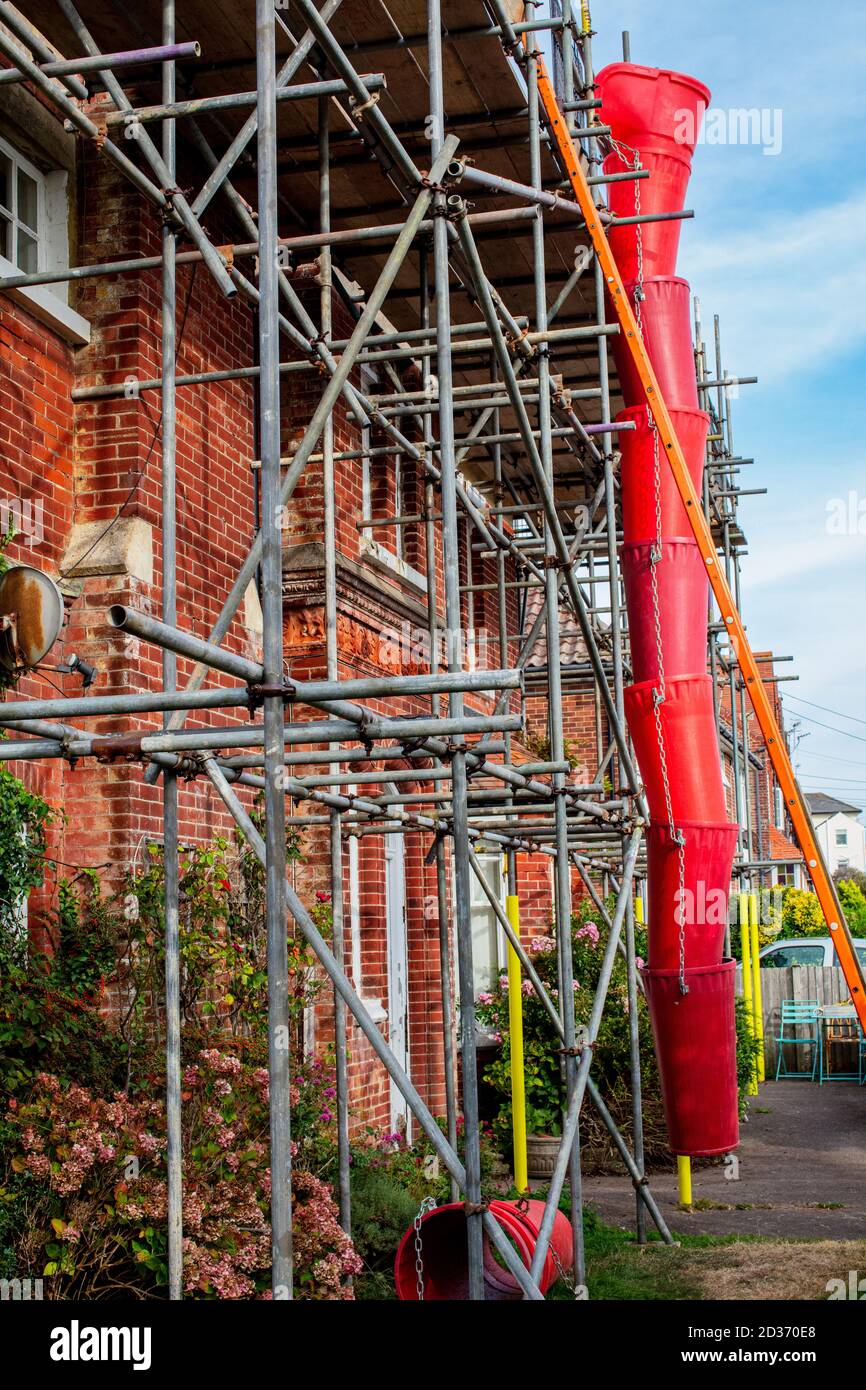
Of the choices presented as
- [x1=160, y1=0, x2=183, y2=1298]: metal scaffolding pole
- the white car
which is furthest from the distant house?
[x1=160, y1=0, x2=183, y2=1298]: metal scaffolding pole

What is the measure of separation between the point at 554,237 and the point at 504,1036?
22.1 ft

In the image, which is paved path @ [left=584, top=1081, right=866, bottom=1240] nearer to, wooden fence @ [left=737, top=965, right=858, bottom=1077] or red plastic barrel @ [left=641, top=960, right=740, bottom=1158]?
red plastic barrel @ [left=641, top=960, right=740, bottom=1158]

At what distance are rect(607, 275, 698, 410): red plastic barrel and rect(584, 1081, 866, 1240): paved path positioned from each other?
5663 mm

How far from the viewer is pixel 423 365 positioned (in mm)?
8953

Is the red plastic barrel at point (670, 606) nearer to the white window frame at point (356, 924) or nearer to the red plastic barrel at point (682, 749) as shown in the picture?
the red plastic barrel at point (682, 749)

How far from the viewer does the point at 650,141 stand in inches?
401

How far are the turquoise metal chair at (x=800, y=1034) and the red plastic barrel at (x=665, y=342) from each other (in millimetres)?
11905

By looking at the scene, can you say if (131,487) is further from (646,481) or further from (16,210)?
(646,481)

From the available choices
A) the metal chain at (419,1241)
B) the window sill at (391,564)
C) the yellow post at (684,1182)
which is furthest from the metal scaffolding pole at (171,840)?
the yellow post at (684,1182)

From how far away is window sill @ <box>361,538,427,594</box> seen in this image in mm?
10883

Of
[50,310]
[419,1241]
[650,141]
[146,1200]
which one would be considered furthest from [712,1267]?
[650,141]

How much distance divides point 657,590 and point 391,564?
2282 mm

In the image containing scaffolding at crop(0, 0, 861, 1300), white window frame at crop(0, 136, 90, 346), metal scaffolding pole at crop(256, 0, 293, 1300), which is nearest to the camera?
metal scaffolding pole at crop(256, 0, 293, 1300)
